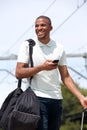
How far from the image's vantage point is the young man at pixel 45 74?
15.8 feet

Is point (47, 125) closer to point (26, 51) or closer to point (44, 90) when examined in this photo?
point (44, 90)

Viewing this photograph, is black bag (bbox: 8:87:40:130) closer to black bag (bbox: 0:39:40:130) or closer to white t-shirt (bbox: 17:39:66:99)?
black bag (bbox: 0:39:40:130)

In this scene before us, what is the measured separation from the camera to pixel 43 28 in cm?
491

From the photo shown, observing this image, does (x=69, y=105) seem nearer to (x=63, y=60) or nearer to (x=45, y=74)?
(x=63, y=60)

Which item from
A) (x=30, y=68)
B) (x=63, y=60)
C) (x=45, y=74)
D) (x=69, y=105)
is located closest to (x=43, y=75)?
(x=45, y=74)

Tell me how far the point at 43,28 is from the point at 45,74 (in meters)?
0.40

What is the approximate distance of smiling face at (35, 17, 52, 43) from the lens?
4906 mm

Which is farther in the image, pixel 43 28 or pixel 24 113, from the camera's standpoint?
pixel 43 28

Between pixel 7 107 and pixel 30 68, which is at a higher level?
pixel 30 68

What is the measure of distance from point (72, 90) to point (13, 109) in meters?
0.65

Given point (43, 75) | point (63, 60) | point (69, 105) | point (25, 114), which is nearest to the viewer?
point (25, 114)

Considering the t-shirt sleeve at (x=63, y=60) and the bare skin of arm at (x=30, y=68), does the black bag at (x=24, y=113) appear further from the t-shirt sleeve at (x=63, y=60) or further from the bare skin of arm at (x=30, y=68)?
the t-shirt sleeve at (x=63, y=60)

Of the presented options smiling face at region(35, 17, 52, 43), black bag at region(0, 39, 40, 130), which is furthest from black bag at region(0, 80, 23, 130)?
smiling face at region(35, 17, 52, 43)

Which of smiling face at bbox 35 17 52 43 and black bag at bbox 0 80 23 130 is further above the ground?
smiling face at bbox 35 17 52 43
